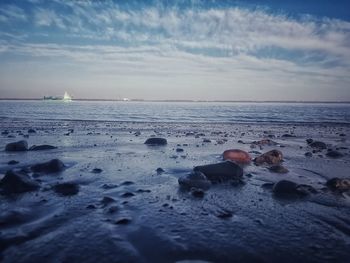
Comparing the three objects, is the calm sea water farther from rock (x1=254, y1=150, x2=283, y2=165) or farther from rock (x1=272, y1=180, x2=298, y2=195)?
rock (x1=272, y1=180, x2=298, y2=195)

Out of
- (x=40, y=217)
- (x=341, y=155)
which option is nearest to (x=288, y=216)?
(x=40, y=217)

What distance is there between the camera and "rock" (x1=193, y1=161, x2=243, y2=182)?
384 inches

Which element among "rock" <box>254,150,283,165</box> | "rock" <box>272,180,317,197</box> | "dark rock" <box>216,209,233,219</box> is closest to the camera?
"dark rock" <box>216,209,233,219</box>

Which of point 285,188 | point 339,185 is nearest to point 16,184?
point 285,188

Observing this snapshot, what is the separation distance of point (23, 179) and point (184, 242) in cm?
512

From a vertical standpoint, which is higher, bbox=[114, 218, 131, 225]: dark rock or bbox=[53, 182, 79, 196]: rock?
bbox=[114, 218, 131, 225]: dark rock

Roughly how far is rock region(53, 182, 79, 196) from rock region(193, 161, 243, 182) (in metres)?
3.85

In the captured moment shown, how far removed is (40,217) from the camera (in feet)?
20.5

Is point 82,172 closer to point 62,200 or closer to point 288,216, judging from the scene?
point 62,200

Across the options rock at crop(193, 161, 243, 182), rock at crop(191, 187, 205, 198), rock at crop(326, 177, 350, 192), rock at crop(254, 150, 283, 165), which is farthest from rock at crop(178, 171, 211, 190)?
rock at crop(254, 150, 283, 165)

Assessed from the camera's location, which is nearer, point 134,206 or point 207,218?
point 207,218

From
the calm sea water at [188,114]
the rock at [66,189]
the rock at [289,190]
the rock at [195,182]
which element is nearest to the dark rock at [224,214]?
the rock at [195,182]

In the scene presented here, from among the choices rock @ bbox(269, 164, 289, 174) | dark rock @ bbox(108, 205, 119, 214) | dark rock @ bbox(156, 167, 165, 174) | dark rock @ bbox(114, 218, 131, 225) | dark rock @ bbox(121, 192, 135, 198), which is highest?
dark rock @ bbox(114, 218, 131, 225)

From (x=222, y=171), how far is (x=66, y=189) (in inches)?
182
